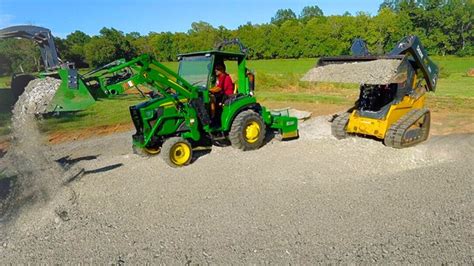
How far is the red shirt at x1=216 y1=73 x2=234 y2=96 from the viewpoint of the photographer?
8.04 metres

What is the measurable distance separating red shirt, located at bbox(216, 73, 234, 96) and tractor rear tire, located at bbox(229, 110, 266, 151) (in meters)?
0.58

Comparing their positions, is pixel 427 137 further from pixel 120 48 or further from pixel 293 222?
pixel 120 48

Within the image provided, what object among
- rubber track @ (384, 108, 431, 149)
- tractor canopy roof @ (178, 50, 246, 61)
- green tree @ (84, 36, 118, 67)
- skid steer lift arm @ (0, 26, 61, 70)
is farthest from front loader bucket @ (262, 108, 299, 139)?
→ green tree @ (84, 36, 118, 67)

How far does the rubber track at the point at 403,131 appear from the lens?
7496 mm

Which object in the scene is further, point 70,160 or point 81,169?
point 70,160

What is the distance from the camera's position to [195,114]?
7.45m

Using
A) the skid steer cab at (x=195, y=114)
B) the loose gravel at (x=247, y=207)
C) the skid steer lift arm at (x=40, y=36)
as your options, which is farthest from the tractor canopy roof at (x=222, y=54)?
the skid steer lift arm at (x=40, y=36)

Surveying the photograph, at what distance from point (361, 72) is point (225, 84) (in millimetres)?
2881

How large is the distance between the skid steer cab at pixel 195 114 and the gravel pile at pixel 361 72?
1495 mm

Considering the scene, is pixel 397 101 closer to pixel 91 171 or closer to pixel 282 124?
pixel 282 124

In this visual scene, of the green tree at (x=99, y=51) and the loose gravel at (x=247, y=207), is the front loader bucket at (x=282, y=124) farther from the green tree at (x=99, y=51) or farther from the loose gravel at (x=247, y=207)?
the green tree at (x=99, y=51)

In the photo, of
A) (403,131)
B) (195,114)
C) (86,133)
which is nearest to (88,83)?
(195,114)

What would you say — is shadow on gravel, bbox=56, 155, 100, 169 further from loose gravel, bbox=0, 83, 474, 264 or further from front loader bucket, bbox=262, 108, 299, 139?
front loader bucket, bbox=262, 108, 299, 139

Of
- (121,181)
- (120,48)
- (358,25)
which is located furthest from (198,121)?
(358,25)
